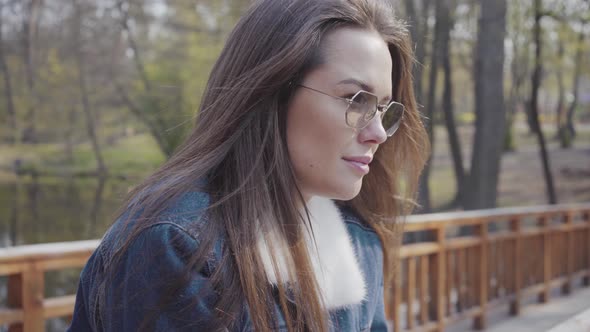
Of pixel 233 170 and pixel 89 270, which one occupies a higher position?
pixel 233 170

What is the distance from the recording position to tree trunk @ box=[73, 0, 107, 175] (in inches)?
391

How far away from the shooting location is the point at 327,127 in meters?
1.09

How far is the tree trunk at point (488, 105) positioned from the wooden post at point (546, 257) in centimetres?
183

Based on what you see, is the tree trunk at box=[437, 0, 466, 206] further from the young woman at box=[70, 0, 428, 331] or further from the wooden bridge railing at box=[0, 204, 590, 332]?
the young woman at box=[70, 0, 428, 331]

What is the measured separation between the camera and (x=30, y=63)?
975cm

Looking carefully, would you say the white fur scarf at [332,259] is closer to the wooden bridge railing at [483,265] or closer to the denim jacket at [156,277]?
the denim jacket at [156,277]

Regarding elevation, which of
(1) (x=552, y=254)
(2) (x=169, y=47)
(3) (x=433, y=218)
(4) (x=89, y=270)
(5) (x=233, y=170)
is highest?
(2) (x=169, y=47)

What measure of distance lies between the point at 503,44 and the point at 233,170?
740 centimetres

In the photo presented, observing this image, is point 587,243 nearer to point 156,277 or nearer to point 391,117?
point 391,117

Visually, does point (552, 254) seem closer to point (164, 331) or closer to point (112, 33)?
point (164, 331)

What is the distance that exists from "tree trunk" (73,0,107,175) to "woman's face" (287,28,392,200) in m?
9.76

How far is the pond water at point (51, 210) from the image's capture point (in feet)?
30.9

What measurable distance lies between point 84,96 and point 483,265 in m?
8.05

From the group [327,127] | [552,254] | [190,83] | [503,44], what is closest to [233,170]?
[327,127]
